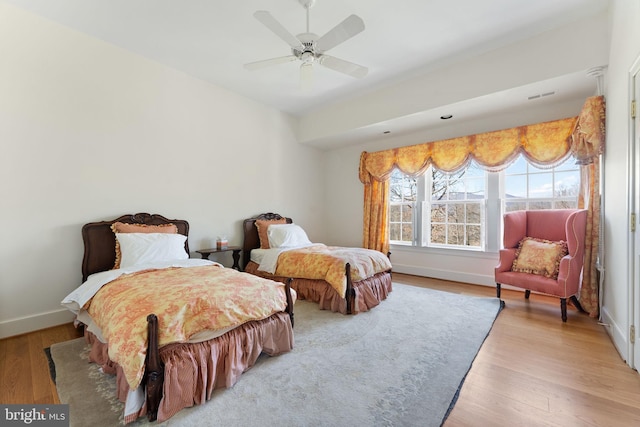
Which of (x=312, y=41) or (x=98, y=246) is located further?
(x=98, y=246)

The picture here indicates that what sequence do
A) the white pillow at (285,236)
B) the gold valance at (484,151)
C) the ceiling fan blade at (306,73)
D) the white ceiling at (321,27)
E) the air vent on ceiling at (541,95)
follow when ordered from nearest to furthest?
the white ceiling at (321,27) < the ceiling fan blade at (306,73) < the air vent on ceiling at (541,95) < the gold valance at (484,151) < the white pillow at (285,236)

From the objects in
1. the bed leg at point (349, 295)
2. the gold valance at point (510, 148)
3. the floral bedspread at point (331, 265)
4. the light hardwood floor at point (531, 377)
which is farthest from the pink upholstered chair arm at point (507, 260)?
the bed leg at point (349, 295)

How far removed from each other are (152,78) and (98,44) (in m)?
0.55

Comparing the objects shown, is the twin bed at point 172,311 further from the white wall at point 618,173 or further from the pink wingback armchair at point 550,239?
the white wall at point 618,173

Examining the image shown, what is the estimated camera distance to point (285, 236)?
403 cm

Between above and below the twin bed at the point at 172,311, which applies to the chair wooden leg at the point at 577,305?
below

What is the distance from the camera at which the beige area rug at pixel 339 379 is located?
147 cm

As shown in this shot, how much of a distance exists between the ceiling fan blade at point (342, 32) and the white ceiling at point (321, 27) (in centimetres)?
48

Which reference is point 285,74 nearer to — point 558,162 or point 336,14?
point 336,14

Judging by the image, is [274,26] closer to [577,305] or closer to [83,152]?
[83,152]

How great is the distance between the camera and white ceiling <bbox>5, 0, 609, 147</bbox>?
241 cm

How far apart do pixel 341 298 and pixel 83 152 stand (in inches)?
127

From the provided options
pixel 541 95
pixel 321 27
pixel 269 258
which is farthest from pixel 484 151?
pixel 269 258

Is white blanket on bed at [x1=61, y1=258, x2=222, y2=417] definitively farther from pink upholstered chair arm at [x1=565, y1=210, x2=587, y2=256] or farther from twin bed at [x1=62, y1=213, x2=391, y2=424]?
pink upholstered chair arm at [x1=565, y1=210, x2=587, y2=256]
